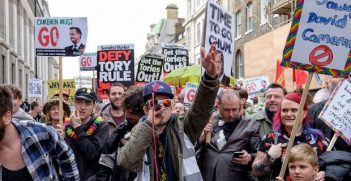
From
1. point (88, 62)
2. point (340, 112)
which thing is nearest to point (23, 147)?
point (340, 112)

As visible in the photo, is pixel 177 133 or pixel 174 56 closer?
pixel 177 133

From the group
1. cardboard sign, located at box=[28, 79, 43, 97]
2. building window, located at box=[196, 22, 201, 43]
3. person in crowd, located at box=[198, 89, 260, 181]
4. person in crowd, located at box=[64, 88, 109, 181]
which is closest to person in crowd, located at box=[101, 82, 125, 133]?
person in crowd, located at box=[64, 88, 109, 181]

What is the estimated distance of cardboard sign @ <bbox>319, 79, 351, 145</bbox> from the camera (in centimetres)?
478

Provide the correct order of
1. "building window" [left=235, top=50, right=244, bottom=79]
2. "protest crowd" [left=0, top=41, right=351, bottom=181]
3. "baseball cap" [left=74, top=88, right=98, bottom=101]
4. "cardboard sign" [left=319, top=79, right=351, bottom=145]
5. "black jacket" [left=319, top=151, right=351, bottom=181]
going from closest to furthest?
1. "protest crowd" [left=0, top=41, right=351, bottom=181]
2. "black jacket" [left=319, top=151, right=351, bottom=181]
3. "cardboard sign" [left=319, top=79, right=351, bottom=145]
4. "baseball cap" [left=74, top=88, right=98, bottom=101]
5. "building window" [left=235, top=50, right=244, bottom=79]

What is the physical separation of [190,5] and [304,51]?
4284 cm

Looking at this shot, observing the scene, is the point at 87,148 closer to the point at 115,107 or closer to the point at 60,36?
the point at 115,107

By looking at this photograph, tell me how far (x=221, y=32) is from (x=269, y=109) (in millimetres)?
1044

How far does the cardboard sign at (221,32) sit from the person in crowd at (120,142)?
153 cm

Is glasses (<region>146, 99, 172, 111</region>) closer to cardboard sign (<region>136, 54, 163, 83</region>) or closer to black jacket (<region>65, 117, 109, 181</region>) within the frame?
black jacket (<region>65, 117, 109, 181</region>)

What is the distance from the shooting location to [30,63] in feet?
164

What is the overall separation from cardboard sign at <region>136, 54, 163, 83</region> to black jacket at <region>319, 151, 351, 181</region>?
8176 millimetres

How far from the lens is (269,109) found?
19.8 ft

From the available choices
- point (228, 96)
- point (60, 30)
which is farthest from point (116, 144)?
point (60, 30)

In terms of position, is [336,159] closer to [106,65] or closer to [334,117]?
[334,117]
